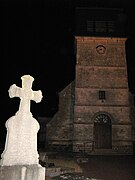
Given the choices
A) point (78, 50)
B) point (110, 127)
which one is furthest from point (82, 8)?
point (110, 127)

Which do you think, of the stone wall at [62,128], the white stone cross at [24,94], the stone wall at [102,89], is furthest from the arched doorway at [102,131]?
the white stone cross at [24,94]

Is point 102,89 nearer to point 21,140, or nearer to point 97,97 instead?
point 97,97

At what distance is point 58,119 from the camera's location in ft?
65.3

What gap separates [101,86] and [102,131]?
14.0ft

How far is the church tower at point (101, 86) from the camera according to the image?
59.7 feet

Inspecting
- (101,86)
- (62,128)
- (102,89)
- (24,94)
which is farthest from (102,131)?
(24,94)

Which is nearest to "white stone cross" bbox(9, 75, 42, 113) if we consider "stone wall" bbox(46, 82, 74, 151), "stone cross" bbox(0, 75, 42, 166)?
"stone cross" bbox(0, 75, 42, 166)

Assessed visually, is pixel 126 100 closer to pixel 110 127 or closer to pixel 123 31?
pixel 110 127

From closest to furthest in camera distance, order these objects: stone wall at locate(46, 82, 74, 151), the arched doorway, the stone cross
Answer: the stone cross, the arched doorway, stone wall at locate(46, 82, 74, 151)

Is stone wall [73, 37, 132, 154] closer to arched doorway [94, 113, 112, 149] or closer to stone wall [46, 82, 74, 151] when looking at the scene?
arched doorway [94, 113, 112, 149]

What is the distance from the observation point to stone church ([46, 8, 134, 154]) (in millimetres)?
18234

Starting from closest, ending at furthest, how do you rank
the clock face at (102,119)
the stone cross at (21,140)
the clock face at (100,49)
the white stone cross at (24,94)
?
the stone cross at (21,140)
the white stone cross at (24,94)
the clock face at (102,119)
the clock face at (100,49)

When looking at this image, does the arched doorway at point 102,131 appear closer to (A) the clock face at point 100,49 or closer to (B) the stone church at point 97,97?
(B) the stone church at point 97,97

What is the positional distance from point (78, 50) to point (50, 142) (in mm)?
9535
